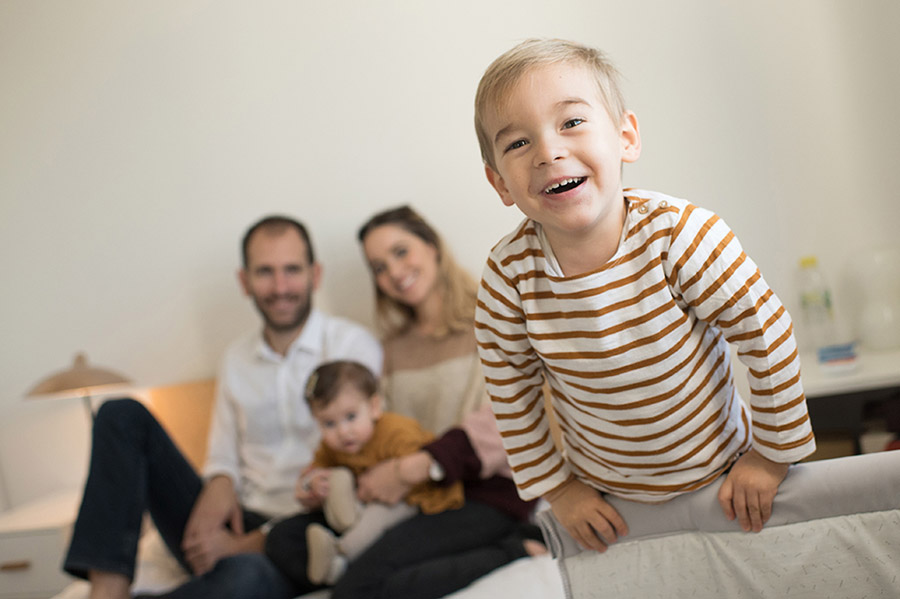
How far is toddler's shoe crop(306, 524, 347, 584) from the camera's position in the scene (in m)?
1.43

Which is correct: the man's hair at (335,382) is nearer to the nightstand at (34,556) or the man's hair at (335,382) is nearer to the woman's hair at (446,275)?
the woman's hair at (446,275)

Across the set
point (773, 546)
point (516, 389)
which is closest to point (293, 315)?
point (516, 389)

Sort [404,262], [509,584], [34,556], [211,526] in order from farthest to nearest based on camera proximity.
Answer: [34,556]
[404,262]
[211,526]
[509,584]

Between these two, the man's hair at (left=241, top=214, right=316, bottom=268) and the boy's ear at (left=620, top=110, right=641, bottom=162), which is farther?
the man's hair at (left=241, top=214, right=316, bottom=268)

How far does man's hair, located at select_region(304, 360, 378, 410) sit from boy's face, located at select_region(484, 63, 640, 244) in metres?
0.87

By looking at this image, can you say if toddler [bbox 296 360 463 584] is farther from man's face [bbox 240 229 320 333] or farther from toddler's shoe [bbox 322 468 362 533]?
man's face [bbox 240 229 320 333]

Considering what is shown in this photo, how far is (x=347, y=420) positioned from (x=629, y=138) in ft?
3.05

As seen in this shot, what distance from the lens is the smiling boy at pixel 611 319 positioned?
2.56ft

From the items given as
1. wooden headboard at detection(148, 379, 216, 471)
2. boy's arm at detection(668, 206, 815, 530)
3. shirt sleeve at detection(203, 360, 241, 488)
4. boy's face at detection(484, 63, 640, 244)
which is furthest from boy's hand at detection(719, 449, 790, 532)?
wooden headboard at detection(148, 379, 216, 471)

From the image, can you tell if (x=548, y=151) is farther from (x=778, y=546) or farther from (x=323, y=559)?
(x=323, y=559)

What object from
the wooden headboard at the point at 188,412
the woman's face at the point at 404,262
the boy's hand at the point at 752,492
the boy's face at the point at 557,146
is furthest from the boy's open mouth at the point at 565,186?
the wooden headboard at the point at 188,412

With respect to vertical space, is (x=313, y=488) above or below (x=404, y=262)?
below

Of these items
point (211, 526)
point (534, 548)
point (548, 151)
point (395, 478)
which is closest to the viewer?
point (548, 151)

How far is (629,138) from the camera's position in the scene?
0.87 metres
